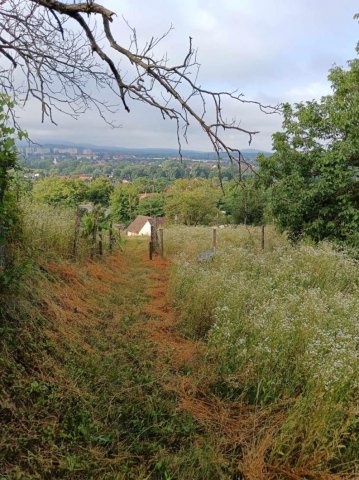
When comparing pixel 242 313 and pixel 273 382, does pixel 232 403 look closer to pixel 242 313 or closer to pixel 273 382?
pixel 273 382

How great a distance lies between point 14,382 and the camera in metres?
3.22

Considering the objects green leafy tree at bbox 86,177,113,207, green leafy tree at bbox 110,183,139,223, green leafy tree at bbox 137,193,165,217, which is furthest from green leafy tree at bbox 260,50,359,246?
green leafy tree at bbox 86,177,113,207

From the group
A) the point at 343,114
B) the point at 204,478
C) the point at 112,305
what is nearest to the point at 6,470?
the point at 204,478

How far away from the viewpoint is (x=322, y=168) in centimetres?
1021

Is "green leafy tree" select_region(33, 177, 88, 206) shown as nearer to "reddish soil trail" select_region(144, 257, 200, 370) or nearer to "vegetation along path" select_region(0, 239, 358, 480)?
"reddish soil trail" select_region(144, 257, 200, 370)

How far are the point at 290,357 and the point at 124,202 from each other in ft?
199

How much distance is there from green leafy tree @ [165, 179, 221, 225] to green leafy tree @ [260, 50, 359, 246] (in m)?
31.2

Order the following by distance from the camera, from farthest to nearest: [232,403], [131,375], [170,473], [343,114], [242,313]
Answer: [343,114], [242,313], [131,375], [232,403], [170,473]

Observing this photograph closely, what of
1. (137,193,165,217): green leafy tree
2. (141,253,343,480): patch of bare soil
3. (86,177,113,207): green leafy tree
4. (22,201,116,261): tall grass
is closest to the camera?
(141,253,343,480): patch of bare soil

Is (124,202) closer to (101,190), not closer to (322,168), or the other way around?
(101,190)

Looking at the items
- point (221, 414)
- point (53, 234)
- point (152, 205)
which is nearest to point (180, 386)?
point (221, 414)

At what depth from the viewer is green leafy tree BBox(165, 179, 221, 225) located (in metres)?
43.7

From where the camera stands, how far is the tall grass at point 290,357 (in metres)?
2.78

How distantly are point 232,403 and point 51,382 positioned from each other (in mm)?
1706
